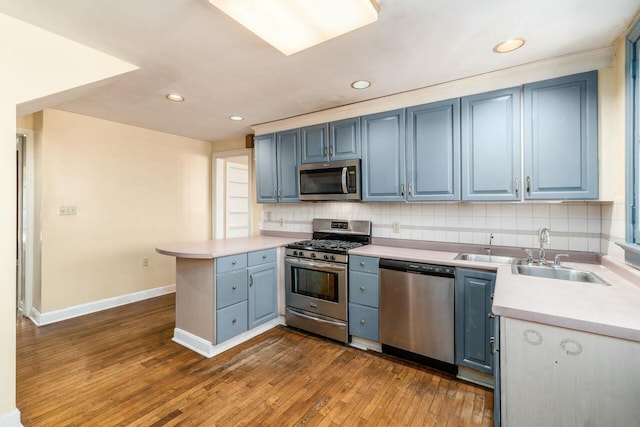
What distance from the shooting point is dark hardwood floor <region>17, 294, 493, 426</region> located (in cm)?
184

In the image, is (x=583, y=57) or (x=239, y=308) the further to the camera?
(x=239, y=308)

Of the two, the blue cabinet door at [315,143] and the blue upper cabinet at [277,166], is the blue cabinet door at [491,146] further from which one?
the blue upper cabinet at [277,166]

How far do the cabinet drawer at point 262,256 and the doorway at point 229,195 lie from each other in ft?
5.93

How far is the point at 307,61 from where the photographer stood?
85.6 inches

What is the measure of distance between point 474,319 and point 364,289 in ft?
3.00

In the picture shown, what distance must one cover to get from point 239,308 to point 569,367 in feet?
7.97

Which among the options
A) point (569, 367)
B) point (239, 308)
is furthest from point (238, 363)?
point (569, 367)

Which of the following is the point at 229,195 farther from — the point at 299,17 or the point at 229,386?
the point at 299,17

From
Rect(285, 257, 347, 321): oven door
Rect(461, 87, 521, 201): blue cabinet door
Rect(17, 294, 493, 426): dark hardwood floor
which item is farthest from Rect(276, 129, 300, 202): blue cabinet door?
Rect(461, 87, 521, 201): blue cabinet door

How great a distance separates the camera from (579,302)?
131 centimetres

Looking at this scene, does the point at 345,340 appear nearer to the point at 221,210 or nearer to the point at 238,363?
the point at 238,363

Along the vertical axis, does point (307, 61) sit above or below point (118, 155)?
above

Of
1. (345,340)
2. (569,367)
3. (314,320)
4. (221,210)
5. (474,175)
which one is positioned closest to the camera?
(569,367)

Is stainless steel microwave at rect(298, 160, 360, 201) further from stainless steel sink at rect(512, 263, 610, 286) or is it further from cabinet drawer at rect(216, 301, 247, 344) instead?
stainless steel sink at rect(512, 263, 610, 286)
